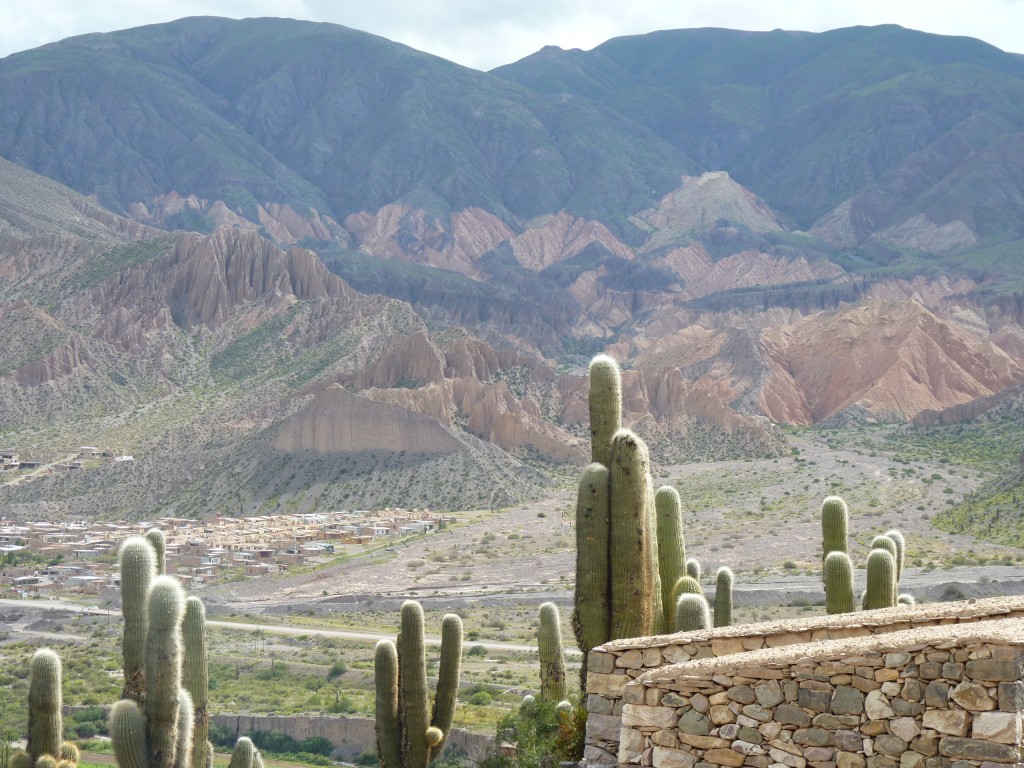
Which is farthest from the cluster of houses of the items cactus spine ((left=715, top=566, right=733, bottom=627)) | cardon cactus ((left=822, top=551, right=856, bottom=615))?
cardon cactus ((left=822, top=551, right=856, bottom=615))

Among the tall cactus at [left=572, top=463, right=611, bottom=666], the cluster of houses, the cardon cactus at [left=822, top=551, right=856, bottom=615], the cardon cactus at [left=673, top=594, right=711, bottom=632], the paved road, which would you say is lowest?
the cluster of houses

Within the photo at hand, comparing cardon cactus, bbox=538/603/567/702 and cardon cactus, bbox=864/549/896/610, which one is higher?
cardon cactus, bbox=864/549/896/610

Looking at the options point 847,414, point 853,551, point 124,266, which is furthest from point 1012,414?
point 124,266

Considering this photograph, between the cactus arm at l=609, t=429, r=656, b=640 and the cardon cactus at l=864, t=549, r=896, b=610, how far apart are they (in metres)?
4.76

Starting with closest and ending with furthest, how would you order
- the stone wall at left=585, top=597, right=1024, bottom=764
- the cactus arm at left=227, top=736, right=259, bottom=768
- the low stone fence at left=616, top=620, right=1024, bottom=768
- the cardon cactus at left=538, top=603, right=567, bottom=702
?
1. the low stone fence at left=616, top=620, right=1024, bottom=768
2. the stone wall at left=585, top=597, right=1024, bottom=764
3. the cardon cactus at left=538, top=603, right=567, bottom=702
4. the cactus arm at left=227, top=736, right=259, bottom=768

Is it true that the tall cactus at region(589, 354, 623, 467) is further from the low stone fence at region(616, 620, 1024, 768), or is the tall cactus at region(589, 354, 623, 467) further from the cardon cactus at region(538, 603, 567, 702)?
the low stone fence at region(616, 620, 1024, 768)

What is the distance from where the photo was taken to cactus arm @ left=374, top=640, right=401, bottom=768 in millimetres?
20547

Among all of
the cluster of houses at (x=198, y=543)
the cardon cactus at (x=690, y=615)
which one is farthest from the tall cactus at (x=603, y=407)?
the cluster of houses at (x=198, y=543)

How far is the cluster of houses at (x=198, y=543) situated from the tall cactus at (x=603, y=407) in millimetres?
50220

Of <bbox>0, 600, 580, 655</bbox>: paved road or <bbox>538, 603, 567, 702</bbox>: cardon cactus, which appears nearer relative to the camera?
<bbox>538, 603, 567, 702</bbox>: cardon cactus

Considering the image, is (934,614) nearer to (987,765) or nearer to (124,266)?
(987,765)

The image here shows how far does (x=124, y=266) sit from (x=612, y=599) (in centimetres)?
13644

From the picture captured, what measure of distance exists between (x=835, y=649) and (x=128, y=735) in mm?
8464

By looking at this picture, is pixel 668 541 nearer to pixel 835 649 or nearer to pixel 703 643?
pixel 703 643
